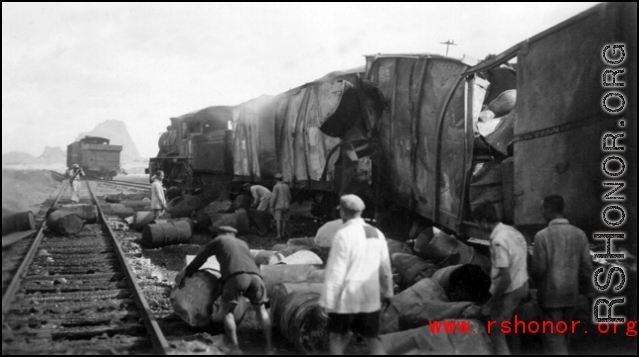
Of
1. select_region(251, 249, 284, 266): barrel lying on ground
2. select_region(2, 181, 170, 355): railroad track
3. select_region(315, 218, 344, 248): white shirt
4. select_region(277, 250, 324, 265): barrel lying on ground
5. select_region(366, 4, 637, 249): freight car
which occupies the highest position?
select_region(366, 4, 637, 249): freight car

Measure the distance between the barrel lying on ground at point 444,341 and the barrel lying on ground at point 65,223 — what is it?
9171 millimetres

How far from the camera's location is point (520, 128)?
5.34m

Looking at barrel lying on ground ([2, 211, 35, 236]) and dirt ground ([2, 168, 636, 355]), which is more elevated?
barrel lying on ground ([2, 211, 35, 236])

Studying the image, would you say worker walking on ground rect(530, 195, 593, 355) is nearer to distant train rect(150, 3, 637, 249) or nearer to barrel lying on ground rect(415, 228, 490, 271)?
distant train rect(150, 3, 637, 249)

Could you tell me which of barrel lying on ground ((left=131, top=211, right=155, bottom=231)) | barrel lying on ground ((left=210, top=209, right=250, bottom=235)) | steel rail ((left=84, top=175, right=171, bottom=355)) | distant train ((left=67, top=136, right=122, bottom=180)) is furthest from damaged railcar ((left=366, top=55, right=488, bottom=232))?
distant train ((left=67, top=136, right=122, bottom=180))

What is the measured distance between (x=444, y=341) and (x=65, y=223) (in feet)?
31.8

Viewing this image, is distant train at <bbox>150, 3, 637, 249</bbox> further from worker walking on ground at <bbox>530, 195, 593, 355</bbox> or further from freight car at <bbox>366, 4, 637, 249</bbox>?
worker walking on ground at <bbox>530, 195, 593, 355</bbox>

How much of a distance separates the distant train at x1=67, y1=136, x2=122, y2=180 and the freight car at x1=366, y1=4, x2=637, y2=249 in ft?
117

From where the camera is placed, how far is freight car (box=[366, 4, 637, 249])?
4363mm

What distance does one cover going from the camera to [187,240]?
10766mm

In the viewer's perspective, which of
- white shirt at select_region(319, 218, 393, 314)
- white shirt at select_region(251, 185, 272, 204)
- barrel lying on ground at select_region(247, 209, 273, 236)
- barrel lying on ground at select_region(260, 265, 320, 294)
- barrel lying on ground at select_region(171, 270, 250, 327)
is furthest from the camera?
white shirt at select_region(251, 185, 272, 204)

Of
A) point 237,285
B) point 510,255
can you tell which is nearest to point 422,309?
point 510,255

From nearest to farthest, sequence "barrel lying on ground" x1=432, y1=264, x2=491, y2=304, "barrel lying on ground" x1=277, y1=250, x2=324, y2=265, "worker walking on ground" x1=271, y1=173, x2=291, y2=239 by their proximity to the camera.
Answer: "barrel lying on ground" x1=432, y1=264, x2=491, y2=304
"barrel lying on ground" x1=277, y1=250, x2=324, y2=265
"worker walking on ground" x1=271, y1=173, x2=291, y2=239

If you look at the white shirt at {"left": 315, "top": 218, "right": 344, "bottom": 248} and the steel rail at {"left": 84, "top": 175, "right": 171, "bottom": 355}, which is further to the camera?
the white shirt at {"left": 315, "top": 218, "right": 344, "bottom": 248}
